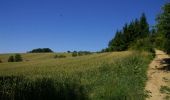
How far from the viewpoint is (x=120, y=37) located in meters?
87.2

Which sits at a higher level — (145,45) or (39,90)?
(145,45)

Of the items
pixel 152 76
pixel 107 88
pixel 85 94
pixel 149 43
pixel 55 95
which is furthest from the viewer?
pixel 149 43

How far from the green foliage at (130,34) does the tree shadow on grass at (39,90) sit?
68.3 meters

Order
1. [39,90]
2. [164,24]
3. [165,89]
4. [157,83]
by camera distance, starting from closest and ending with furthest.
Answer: [39,90], [165,89], [157,83], [164,24]

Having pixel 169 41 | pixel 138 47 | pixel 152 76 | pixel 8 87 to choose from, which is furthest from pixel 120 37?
pixel 8 87

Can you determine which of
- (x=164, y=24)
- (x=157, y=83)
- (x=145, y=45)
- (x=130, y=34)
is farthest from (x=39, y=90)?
(x=130, y=34)

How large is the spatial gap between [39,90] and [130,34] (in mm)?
72669

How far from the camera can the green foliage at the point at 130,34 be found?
276 feet

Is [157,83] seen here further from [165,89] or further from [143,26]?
[143,26]

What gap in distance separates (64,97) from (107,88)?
10.6 ft

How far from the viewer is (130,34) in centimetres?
8512

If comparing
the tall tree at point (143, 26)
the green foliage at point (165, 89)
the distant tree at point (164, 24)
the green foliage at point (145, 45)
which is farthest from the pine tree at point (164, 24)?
the tall tree at point (143, 26)

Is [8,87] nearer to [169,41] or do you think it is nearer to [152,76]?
→ [152,76]

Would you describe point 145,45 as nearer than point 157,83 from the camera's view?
No
